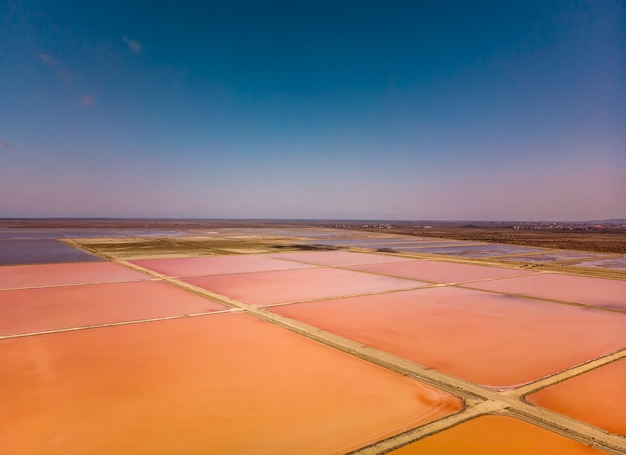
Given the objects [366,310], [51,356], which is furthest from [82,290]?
[366,310]

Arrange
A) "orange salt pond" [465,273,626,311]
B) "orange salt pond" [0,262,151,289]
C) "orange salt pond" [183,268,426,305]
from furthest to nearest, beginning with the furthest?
"orange salt pond" [0,262,151,289] → "orange salt pond" [183,268,426,305] → "orange salt pond" [465,273,626,311]

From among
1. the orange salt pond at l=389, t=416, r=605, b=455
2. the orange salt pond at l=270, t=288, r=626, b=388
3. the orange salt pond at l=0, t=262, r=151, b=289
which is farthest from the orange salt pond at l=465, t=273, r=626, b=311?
the orange salt pond at l=0, t=262, r=151, b=289

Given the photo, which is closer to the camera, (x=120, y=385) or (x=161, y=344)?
(x=120, y=385)

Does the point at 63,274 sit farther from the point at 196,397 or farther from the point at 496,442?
the point at 496,442

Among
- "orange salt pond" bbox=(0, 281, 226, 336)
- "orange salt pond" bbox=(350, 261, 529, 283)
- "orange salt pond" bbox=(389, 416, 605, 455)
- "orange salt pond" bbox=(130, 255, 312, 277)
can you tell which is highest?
"orange salt pond" bbox=(350, 261, 529, 283)

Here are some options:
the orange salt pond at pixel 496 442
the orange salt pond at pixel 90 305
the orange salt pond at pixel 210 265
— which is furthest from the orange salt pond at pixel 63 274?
the orange salt pond at pixel 496 442

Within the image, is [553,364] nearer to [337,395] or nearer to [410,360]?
[410,360]

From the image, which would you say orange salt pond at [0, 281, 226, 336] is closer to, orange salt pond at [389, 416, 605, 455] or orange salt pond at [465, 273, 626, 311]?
orange salt pond at [389, 416, 605, 455]
